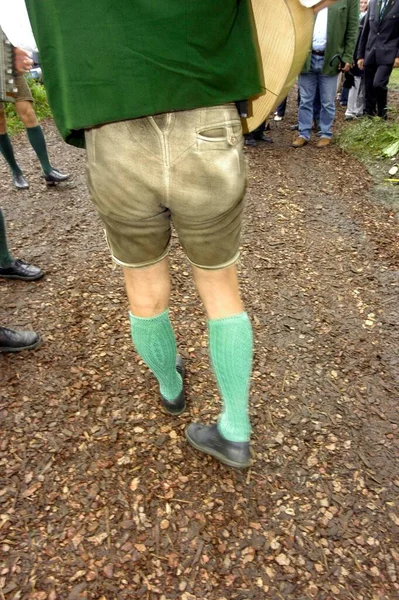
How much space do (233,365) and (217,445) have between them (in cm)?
40

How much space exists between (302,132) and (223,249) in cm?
533

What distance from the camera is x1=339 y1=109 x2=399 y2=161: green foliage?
5.39 m

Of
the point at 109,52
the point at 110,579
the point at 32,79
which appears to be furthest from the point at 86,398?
the point at 32,79

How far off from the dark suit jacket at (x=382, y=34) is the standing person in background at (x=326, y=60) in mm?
863

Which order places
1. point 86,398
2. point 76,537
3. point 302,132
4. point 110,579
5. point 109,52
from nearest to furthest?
1. point 109,52
2. point 110,579
3. point 76,537
4. point 86,398
5. point 302,132

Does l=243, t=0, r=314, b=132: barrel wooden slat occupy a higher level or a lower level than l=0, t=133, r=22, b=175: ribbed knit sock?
higher

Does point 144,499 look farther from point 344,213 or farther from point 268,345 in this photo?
point 344,213

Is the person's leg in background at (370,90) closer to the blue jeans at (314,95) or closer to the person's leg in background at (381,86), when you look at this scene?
the person's leg in background at (381,86)

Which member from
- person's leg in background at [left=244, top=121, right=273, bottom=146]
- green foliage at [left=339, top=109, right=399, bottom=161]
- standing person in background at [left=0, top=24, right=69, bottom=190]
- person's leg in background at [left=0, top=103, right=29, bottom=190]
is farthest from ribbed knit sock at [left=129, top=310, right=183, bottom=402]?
person's leg in background at [left=244, top=121, right=273, bottom=146]

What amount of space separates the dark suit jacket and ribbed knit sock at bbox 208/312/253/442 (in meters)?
6.63

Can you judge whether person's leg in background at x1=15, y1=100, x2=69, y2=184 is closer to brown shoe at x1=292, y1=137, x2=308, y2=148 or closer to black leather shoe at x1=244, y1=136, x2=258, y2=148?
black leather shoe at x1=244, y1=136, x2=258, y2=148

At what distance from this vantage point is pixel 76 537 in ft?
5.03

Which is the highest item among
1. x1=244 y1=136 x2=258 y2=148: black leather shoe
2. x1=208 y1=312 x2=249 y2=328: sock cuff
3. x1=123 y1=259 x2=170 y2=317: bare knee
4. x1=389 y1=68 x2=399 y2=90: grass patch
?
x1=123 y1=259 x2=170 y2=317: bare knee

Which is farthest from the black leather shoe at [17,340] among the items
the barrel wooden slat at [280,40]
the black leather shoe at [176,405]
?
the barrel wooden slat at [280,40]
